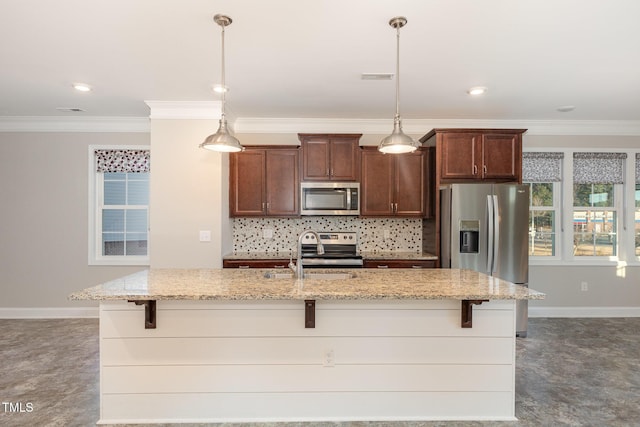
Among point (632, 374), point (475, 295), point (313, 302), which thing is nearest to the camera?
point (475, 295)

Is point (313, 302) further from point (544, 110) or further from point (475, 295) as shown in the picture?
point (544, 110)

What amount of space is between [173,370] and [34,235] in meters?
3.59

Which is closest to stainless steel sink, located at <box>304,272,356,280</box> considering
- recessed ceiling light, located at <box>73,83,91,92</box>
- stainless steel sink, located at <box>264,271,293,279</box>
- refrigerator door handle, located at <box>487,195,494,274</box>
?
stainless steel sink, located at <box>264,271,293,279</box>

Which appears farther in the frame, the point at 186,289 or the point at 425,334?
the point at 425,334

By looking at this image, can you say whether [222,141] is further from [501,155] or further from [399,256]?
[501,155]

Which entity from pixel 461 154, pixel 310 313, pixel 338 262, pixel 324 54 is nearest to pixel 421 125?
pixel 461 154

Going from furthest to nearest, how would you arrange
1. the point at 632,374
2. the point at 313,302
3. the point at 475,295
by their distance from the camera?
the point at 632,374, the point at 313,302, the point at 475,295

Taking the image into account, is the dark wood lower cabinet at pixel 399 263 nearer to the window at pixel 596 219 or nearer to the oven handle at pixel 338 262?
the oven handle at pixel 338 262

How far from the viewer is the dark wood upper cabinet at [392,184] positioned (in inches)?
164

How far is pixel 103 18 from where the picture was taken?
2.17 m

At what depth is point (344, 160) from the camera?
13.6 ft

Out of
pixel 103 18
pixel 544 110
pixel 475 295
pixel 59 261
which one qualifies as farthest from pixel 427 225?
pixel 59 261

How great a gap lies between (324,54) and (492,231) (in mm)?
2527

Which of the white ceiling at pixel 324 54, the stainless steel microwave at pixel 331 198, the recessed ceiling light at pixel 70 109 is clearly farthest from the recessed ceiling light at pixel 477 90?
the recessed ceiling light at pixel 70 109
